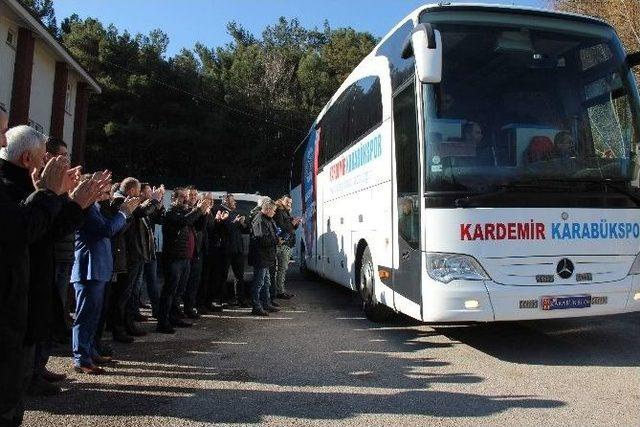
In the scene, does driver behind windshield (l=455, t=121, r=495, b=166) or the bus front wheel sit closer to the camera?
driver behind windshield (l=455, t=121, r=495, b=166)

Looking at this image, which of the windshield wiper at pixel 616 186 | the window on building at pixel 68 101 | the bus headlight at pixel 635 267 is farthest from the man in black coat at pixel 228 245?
the window on building at pixel 68 101

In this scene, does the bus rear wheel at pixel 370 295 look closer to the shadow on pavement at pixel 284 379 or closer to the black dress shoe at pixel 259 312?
the shadow on pavement at pixel 284 379

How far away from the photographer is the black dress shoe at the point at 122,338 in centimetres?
672

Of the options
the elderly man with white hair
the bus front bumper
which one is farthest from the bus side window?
the elderly man with white hair

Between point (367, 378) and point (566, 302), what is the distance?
2220 mm

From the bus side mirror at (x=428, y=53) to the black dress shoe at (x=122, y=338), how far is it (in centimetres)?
454

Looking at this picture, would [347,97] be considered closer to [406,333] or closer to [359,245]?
[359,245]

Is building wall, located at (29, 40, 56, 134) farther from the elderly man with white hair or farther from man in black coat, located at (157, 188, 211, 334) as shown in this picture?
the elderly man with white hair

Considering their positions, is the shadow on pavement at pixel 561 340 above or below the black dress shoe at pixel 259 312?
below

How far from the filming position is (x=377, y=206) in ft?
24.9

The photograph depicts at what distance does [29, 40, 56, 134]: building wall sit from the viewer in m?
20.0

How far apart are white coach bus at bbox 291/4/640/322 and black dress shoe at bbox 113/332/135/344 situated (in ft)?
10.8

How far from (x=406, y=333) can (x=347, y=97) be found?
445 cm

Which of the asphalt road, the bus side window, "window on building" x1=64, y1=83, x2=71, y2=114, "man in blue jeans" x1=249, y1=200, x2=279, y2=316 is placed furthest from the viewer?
"window on building" x1=64, y1=83, x2=71, y2=114
